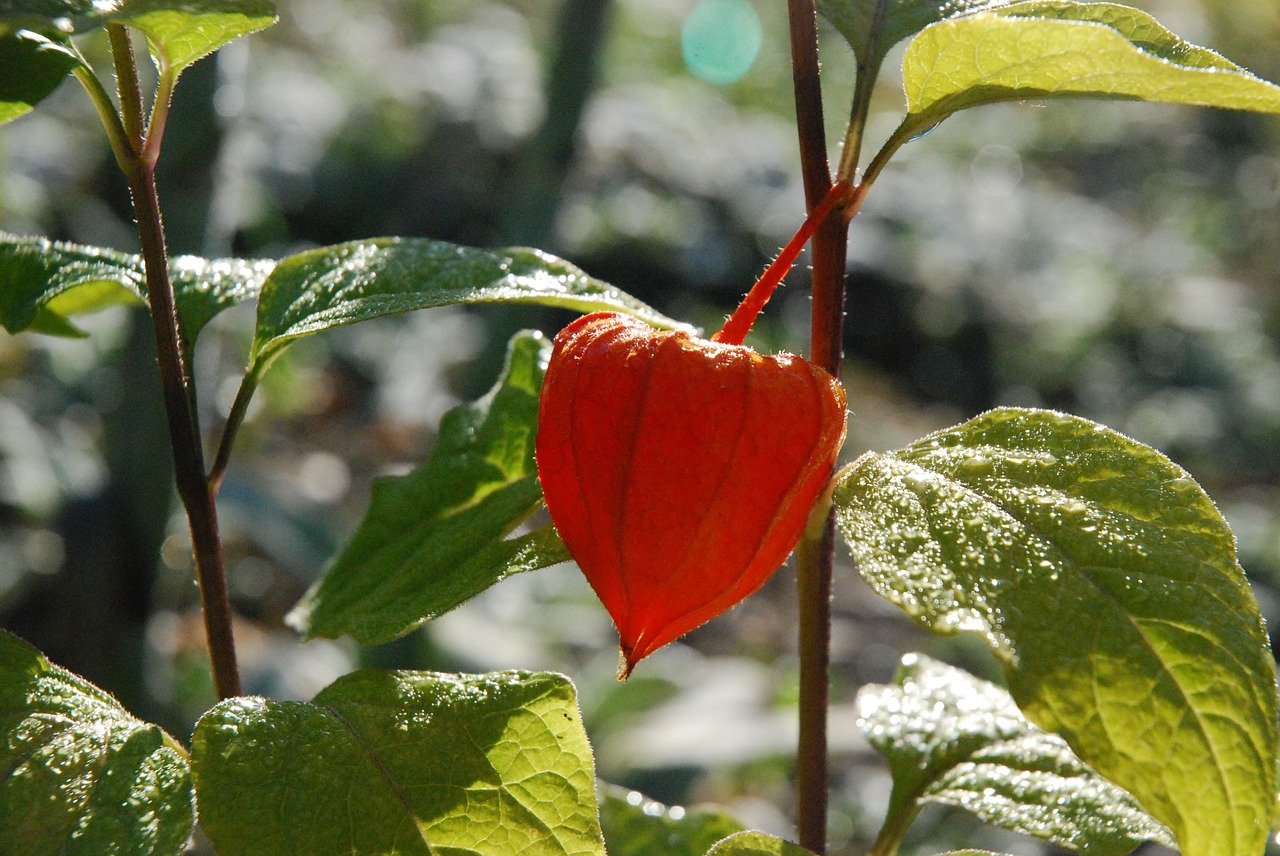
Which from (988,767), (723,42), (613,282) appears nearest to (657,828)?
(988,767)

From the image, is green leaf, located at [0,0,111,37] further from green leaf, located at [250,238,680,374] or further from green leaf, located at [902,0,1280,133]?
green leaf, located at [902,0,1280,133]

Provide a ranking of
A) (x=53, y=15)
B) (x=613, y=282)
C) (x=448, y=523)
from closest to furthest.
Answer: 1. (x=53, y=15)
2. (x=448, y=523)
3. (x=613, y=282)

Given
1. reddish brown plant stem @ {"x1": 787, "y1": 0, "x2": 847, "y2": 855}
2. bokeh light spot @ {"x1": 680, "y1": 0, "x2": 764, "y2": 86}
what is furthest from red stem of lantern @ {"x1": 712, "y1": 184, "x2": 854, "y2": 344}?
bokeh light spot @ {"x1": 680, "y1": 0, "x2": 764, "y2": 86}

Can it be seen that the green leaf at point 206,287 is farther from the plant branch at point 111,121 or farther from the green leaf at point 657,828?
the green leaf at point 657,828

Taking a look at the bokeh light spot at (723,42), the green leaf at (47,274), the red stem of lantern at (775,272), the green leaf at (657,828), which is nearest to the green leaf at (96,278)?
the green leaf at (47,274)

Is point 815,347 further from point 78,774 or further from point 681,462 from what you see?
point 78,774

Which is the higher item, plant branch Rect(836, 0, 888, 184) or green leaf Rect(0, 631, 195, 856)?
plant branch Rect(836, 0, 888, 184)
